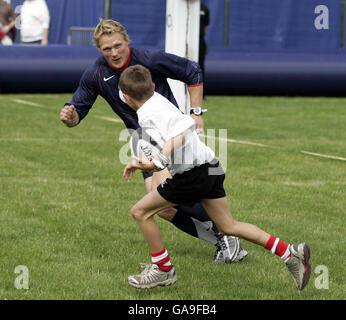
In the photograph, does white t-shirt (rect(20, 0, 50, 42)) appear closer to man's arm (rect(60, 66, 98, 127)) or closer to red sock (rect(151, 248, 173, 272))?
man's arm (rect(60, 66, 98, 127))

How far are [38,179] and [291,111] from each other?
28.1 feet

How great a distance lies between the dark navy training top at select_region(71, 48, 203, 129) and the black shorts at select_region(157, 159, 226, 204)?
0.96m

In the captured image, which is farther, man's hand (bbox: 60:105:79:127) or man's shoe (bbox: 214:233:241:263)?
man's hand (bbox: 60:105:79:127)

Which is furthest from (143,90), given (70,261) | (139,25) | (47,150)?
(139,25)

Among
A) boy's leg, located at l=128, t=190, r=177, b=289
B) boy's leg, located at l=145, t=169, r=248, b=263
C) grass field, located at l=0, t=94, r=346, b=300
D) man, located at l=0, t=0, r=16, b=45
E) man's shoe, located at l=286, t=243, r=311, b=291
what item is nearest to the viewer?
man's shoe, located at l=286, t=243, r=311, b=291

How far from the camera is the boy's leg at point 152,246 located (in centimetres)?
487

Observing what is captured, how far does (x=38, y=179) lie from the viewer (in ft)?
27.8

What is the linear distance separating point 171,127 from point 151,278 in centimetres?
101

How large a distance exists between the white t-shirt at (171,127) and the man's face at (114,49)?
83 centimetres

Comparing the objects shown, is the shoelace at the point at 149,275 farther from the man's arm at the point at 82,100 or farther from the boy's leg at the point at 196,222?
the man's arm at the point at 82,100

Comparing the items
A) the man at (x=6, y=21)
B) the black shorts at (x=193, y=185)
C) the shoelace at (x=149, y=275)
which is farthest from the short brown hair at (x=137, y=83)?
the man at (x=6, y=21)

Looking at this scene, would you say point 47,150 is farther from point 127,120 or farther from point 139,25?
point 139,25

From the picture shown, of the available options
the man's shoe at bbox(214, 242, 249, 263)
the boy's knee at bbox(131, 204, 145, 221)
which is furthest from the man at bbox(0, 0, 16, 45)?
the boy's knee at bbox(131, 204, 145, 221)

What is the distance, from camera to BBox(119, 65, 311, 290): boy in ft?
15.0
